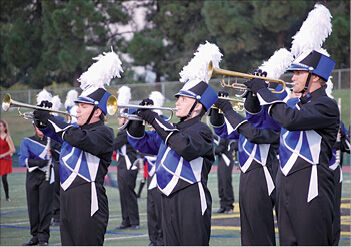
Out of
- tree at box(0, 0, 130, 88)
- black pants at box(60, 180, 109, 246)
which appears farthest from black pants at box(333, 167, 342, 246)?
tree at box(0, 0, 130, 88)

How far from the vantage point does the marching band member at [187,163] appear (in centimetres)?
615

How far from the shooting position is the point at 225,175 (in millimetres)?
14656

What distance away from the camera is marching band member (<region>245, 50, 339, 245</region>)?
5680mm

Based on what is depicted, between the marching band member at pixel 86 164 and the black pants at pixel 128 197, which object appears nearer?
the marching band member at pixel 86 164

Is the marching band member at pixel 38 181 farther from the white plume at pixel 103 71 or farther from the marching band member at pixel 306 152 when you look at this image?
the marching band member at pixel 306 152

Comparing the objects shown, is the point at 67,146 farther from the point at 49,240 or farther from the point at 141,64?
the point at 141,64

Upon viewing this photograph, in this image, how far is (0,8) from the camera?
32469mm

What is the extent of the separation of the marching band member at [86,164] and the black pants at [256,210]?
163 centimetres

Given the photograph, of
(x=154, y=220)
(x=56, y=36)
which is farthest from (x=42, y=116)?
(x=56, y=36)

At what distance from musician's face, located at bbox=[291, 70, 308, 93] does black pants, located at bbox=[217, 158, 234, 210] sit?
27.1 ft

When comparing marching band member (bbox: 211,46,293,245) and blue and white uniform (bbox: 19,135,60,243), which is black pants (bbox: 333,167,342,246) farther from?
blue and white uniform (bbox: 19,135,60,243)

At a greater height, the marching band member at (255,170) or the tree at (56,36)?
the tree at (56,36)

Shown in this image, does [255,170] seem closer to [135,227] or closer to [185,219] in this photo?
[185,219]

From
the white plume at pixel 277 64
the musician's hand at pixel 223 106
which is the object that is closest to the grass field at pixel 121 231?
the white plume at pixel 277 64
